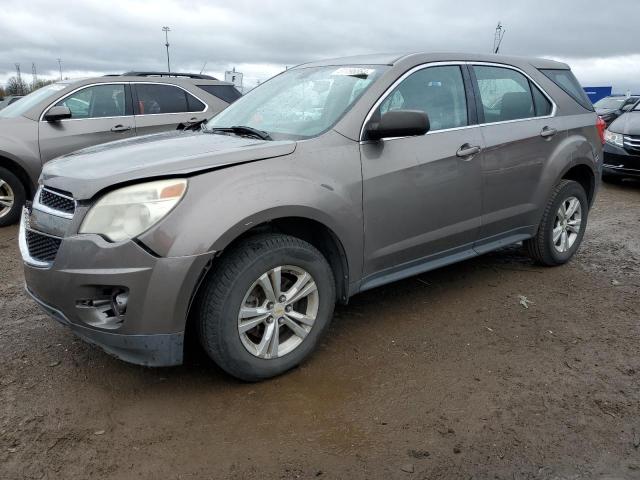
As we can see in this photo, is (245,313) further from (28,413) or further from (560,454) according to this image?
(560,454)

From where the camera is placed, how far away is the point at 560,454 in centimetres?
248

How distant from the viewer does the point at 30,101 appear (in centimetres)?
679

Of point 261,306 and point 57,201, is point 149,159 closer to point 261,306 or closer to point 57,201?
point 57,201

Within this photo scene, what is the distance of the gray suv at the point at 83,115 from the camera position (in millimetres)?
6332

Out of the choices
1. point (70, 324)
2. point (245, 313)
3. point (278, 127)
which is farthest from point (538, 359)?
point (70, 324)

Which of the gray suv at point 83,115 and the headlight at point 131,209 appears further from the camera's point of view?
the gray suv at point 83,115

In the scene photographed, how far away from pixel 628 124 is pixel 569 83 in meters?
5.31

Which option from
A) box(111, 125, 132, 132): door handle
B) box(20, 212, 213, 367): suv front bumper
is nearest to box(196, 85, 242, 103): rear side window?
box(111, 125, 132, 132): door handle

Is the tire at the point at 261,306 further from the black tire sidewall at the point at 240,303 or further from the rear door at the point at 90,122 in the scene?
the rear door at the point at 90,122

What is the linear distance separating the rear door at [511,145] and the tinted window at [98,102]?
4.69m

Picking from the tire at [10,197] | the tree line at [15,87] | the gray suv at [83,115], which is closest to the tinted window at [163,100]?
the gray suv at [83,115]

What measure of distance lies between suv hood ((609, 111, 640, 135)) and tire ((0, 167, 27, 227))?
8977 millimetres

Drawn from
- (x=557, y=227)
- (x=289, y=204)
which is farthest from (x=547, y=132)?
(x=289, y=204)

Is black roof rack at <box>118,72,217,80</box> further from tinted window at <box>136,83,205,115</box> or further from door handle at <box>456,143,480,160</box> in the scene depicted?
door handle at <box>456,143,480,160</box>
